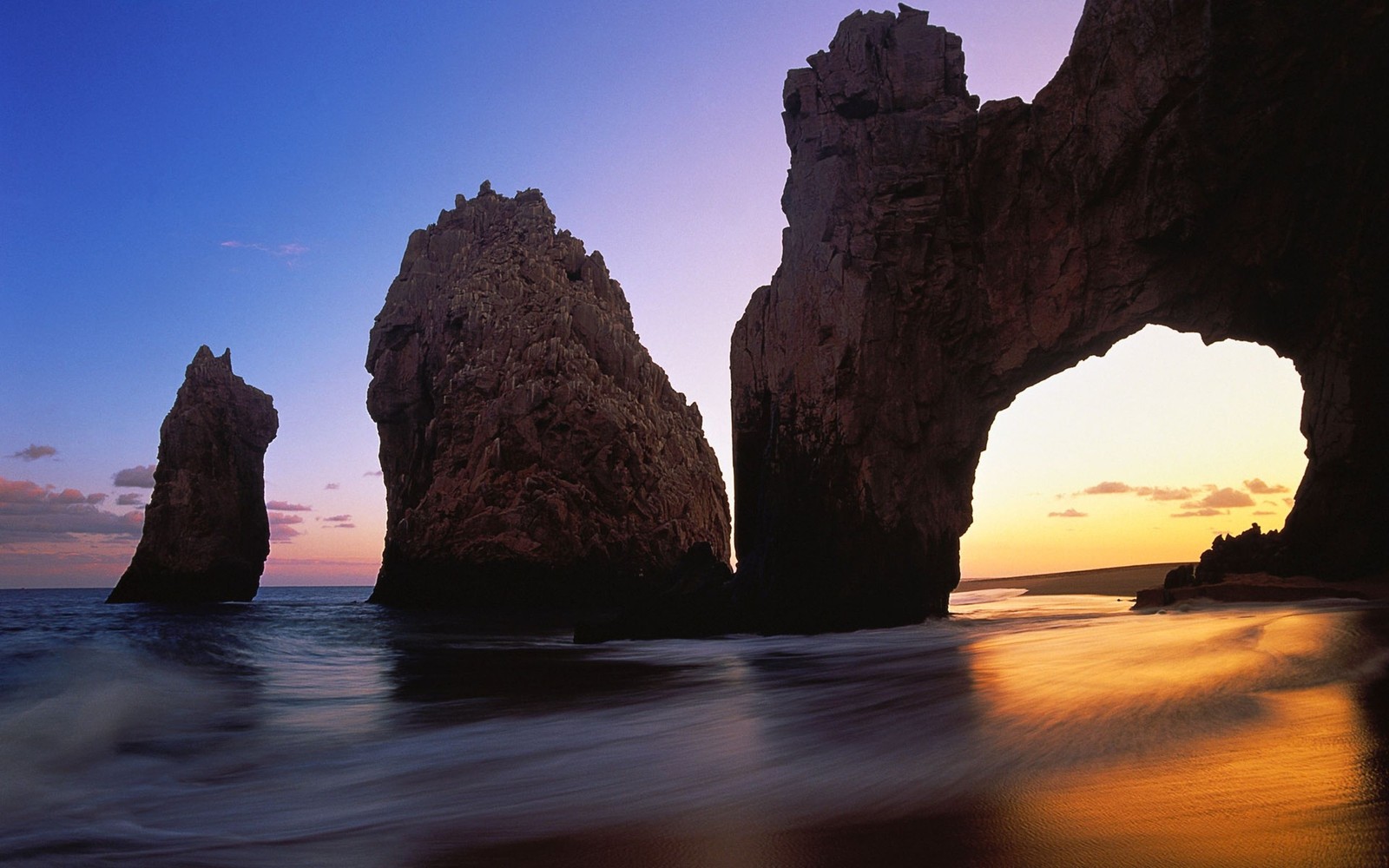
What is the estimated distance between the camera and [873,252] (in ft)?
53.0

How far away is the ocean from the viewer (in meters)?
3.13

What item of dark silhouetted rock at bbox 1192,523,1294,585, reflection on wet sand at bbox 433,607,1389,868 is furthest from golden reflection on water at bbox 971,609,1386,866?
dark silhouetted rock at bbox 1192,523,1294,585

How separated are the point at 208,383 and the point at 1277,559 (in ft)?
184

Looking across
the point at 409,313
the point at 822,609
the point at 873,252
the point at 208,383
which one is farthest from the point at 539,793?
the point at 208,383

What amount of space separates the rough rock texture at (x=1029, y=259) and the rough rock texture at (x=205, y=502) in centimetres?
4333

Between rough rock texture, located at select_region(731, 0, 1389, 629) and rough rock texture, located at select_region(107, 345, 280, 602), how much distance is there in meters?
43.3

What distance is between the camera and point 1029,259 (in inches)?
622

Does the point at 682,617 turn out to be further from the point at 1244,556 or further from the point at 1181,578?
the point at 1244,556

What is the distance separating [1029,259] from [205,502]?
163 ft

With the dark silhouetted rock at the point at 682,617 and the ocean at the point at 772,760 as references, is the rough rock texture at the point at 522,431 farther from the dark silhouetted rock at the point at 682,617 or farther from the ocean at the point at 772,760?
the ocean at the point at 772,760

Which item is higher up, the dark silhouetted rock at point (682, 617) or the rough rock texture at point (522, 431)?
the rough rock texture at point (522, 431)

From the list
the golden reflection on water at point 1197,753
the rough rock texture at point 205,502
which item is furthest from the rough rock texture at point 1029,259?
the rough rock texture at point 205,502

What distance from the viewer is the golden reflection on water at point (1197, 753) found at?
271cm

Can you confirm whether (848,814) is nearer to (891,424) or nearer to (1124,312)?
(891,424)
